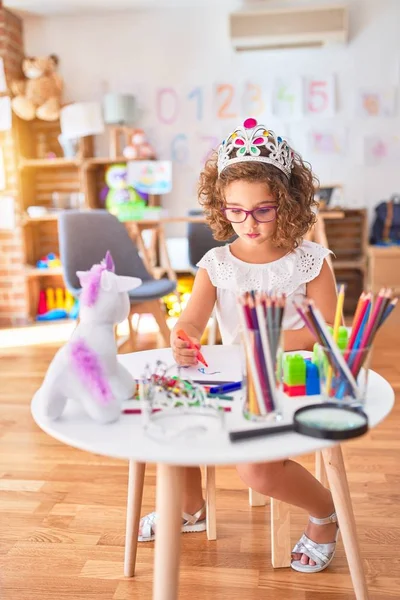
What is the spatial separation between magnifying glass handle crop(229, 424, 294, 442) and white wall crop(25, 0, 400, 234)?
12.1ft

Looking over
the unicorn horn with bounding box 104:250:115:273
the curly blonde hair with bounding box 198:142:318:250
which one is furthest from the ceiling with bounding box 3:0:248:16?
the unicorn horn with bounding box 104:250:115:273

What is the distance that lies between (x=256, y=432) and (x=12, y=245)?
3.71 metres

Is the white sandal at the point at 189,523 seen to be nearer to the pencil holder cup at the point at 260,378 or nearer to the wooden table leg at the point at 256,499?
the wooden table leg at the point at 256,499

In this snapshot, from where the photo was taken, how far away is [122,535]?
1.45 metres

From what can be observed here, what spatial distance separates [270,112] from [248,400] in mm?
3728

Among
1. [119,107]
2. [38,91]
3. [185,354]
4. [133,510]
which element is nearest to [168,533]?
[185,354]

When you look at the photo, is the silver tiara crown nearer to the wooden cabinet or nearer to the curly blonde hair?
the curly blonde hair

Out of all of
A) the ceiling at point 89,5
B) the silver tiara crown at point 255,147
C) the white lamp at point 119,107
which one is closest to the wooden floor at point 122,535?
the silver tiara crown at point 255,147

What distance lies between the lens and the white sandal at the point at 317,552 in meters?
1.29

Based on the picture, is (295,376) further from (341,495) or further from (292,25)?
(292,25)

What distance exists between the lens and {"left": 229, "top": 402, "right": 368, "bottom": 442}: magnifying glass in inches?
29.0

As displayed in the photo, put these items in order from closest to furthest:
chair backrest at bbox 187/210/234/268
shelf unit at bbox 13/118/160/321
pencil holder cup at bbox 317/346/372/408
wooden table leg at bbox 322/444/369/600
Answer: pencil holder cup at bbox 317/346/372/408 → wooden table leg at bbox 322/444/369/600 → chair backrest at bbox 187/210/234/268 → shelf unit at bbox 13/118/160/321

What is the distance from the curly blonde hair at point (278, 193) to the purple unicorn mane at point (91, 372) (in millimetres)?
575

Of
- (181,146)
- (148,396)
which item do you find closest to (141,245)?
(181,146)
